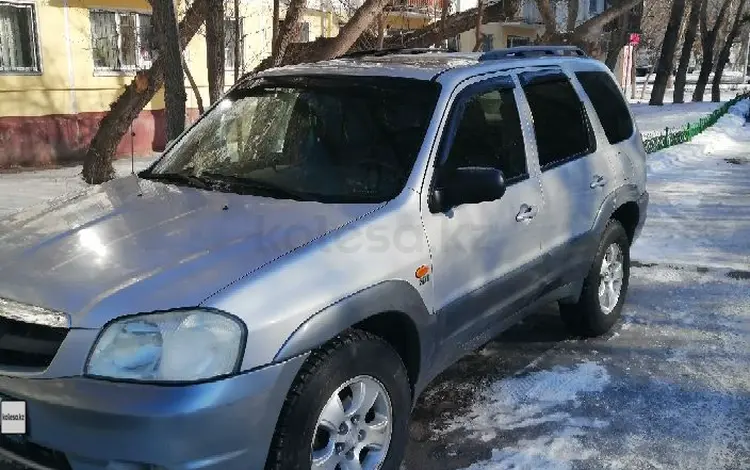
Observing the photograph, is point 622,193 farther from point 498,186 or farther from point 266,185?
point 266,185

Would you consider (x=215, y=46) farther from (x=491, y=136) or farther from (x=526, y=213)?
(x=526, y=213)

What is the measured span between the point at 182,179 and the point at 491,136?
1.56m

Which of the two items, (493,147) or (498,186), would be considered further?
(493,147)

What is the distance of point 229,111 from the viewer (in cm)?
423

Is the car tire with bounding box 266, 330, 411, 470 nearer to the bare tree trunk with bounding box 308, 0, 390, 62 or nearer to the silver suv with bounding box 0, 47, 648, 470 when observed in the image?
the silver suv with bounding box 0, 47, 648, 470

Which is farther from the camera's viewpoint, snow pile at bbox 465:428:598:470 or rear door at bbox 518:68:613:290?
rear door at bbox 518:68:613:290

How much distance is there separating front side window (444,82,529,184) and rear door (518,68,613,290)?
17cm

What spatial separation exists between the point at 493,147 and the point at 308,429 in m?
1.85

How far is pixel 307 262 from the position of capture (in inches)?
105

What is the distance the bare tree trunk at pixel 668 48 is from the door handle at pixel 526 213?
2515cm

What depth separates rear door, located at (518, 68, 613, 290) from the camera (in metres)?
4.12

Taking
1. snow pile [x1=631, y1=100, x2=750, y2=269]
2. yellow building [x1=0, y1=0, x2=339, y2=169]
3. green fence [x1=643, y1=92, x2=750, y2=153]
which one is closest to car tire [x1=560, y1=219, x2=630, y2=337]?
snow pile [x1=631, y1=100, x2=750, y2=269]

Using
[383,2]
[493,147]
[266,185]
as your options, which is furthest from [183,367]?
[383,2]

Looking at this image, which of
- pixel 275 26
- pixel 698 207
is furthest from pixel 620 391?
pixel 275 26
